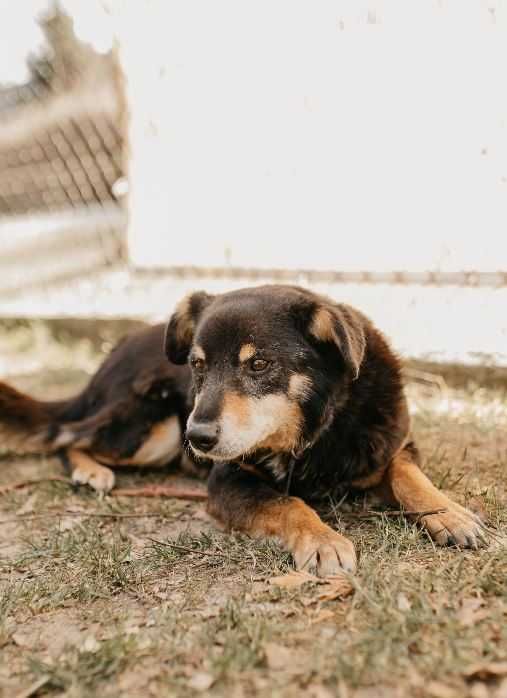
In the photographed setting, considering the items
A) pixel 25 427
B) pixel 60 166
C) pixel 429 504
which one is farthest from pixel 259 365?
pixel 60 166

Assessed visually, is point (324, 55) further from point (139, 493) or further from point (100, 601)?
point (100, 601)

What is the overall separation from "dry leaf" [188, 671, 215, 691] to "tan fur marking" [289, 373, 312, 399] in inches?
47.9

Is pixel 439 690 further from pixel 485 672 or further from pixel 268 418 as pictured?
pixel 268 418

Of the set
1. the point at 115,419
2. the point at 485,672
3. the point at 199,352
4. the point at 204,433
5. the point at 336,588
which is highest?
the point at 199,352

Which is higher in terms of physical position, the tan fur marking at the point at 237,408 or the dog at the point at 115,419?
the tan fur marking at the point at 237,408

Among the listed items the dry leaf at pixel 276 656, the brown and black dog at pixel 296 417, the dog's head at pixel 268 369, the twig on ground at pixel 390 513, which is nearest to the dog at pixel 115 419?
the brown and black dog at pixel 296 417

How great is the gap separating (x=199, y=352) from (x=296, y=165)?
2847 millimetres

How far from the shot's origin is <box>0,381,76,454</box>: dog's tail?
4.07 meters

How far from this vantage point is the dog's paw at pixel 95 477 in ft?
12.2

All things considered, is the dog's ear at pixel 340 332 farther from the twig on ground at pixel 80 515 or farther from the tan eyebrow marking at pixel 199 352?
the twig on ground at pixel 80 515

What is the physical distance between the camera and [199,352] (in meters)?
2.99

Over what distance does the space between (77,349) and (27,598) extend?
4.59m

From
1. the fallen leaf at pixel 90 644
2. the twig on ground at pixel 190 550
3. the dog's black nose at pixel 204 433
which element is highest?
the dog's black nose at pixel 204 433

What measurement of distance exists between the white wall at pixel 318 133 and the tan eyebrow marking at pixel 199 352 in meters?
2.45
